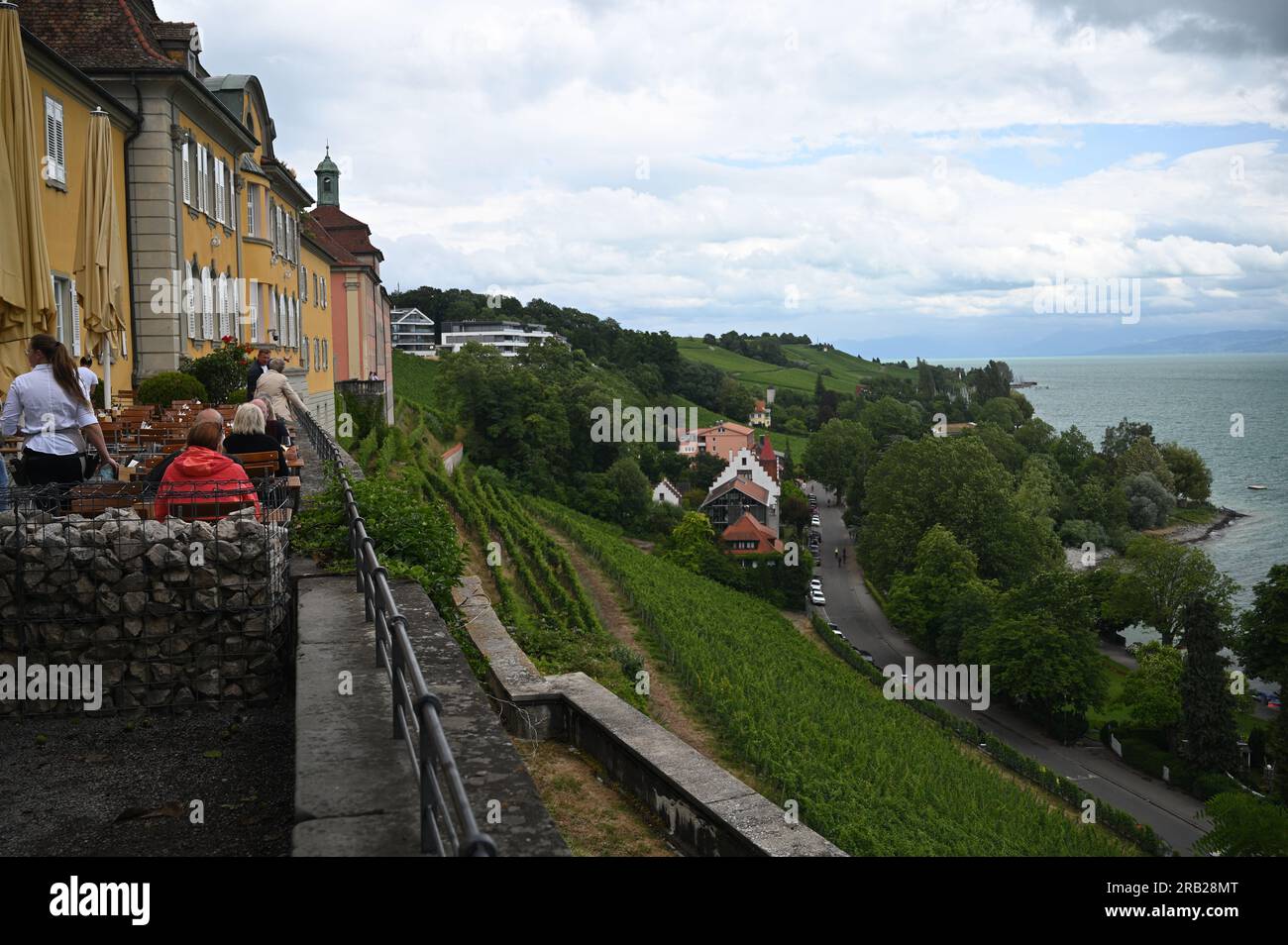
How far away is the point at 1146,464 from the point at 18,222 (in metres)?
118

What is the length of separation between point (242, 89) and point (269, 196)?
480 cm

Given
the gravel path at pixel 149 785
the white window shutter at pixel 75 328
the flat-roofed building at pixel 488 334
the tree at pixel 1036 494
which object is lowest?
the tree at pixel 1036 494

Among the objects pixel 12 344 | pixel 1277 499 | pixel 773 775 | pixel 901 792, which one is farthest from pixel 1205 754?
pixel 1277 499

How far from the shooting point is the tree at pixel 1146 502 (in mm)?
101250

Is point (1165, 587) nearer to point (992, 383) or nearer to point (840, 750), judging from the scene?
point (840, 750)

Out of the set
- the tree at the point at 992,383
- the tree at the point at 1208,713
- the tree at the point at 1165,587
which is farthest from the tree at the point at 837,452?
the tree at the point at 1208,713

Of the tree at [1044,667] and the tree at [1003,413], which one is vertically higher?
the tree at [1003,413]

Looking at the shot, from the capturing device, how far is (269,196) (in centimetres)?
3161

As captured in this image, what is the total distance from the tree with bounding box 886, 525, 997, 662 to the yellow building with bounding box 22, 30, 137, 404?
154 feet

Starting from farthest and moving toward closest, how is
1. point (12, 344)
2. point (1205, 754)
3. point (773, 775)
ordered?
point (1205, 754)
point (773, 775)
point (12, 344)

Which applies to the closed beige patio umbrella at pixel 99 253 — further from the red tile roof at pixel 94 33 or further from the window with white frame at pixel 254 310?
the window with white frame at pixel 254 310

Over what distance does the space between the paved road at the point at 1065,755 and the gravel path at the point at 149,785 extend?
118ft

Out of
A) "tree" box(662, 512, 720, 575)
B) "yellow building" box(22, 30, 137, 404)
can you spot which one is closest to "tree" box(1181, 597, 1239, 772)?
"tree" box(662, 512, 720, 575)
